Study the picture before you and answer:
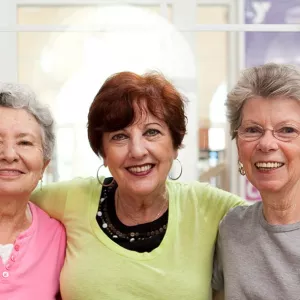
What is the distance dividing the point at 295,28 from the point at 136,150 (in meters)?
2.05

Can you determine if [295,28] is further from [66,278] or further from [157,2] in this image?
[66,278]

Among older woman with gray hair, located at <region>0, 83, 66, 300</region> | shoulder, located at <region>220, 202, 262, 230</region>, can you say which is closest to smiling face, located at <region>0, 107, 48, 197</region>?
older woman with gray hair, located at <region>0, 83, 66, 300</region>

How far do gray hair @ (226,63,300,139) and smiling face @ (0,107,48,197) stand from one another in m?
0.73

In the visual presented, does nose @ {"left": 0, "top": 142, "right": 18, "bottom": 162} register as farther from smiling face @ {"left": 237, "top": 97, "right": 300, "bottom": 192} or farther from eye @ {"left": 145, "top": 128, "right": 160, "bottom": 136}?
smiling face @ {"left": 237, "top": 97, "right": 300, "bottom": 192}

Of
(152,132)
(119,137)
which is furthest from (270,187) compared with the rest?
(119,137)

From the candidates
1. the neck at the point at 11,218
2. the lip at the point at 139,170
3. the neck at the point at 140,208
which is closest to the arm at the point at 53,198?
the neck at the point at 11,218

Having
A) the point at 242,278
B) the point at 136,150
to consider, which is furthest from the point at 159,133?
the point at 242,278

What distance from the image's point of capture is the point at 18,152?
6.05 ft

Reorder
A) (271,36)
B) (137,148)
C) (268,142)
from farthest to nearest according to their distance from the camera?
(271,36)
(137,148)
(268,142)

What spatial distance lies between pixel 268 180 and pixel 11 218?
0.98m

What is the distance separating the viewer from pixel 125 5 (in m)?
3.40

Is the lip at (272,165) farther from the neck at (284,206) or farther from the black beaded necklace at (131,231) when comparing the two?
the black beaded necklace at (131,231)

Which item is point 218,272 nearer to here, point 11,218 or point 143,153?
point 143,153

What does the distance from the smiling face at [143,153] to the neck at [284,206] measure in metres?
0.40
